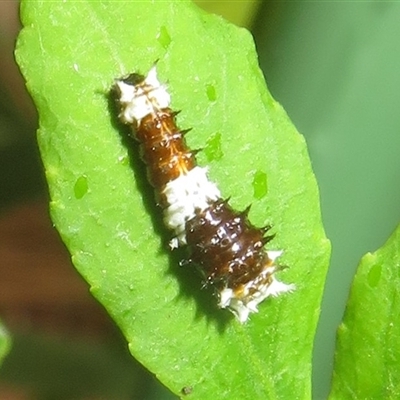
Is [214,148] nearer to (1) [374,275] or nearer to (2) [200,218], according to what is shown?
(2) [200,218]

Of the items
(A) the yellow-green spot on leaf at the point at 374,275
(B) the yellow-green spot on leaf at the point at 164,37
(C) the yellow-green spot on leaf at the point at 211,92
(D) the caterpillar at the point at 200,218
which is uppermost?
(B) the yellow-green spot on leaf at the point at 164,37

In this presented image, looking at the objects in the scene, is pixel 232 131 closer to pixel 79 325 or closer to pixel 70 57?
pixel 70 57

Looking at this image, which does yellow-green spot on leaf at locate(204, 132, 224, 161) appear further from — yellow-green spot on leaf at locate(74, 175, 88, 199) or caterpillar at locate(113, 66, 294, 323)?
yellow-green spot on leaf at locate(74, 175, 88, 199)

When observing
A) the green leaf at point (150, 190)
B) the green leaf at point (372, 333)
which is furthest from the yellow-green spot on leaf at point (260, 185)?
the green leaf at point (372, 333)

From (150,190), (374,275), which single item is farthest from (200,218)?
(374,275)

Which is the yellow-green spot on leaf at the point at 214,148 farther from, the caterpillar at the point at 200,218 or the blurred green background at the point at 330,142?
the blurred green background at the point at 330,142

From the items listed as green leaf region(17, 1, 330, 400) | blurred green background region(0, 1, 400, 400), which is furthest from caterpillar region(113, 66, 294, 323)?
blurred green background region(0, 1, 400, 400)

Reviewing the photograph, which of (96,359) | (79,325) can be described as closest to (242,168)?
(96,359)
